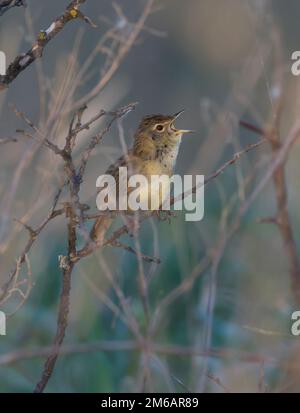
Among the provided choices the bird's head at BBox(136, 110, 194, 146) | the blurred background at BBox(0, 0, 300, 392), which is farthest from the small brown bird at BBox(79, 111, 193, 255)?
the blurred background at BBox(0, 0, 300, 392)

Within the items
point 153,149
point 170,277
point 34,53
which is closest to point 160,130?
point 153,149

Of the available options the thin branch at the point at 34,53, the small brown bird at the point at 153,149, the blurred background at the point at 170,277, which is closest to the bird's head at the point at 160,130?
the small brown bird at the point at 153,149

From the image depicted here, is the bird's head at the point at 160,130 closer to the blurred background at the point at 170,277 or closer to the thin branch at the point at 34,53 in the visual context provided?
the blurred background at the point at 170,277

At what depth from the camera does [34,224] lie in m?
5.52

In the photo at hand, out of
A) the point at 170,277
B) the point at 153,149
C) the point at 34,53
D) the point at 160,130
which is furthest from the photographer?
the point at 170,277

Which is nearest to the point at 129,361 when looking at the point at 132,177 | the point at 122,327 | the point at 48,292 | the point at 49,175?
the point at 122,327

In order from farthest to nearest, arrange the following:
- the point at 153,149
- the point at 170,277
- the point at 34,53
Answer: the point at 170,277 < the point at 153,149 < the point at 34,53

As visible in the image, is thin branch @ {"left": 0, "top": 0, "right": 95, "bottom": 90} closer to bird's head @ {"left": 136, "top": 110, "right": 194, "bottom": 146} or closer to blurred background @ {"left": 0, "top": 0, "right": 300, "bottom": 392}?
blurred background @ {"left": 0, "top": 0, "right": 300, "bottom": 392}

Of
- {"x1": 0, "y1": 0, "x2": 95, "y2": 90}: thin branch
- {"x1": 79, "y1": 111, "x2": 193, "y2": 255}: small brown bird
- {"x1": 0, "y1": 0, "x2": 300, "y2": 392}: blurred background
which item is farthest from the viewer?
{"x1": 0, "y1": 0, "x2": 300, "y2": 392}: blurred background

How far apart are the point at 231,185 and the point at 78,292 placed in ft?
4.48

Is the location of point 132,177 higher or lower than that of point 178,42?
lower

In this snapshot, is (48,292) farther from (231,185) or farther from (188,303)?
(231,185)

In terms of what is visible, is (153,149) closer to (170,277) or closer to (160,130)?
(160,130)
